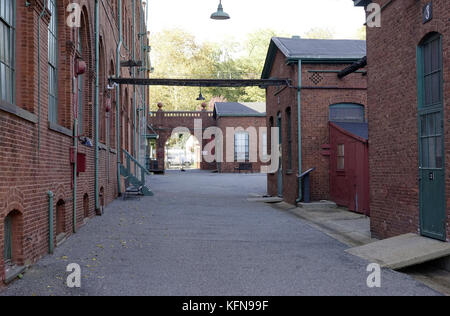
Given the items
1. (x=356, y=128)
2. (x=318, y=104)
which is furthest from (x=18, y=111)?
(x=318, y=104)

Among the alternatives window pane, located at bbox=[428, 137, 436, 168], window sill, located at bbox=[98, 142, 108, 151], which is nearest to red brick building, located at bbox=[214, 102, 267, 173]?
window sill, located at bbox=[98, 142, 108, 151]

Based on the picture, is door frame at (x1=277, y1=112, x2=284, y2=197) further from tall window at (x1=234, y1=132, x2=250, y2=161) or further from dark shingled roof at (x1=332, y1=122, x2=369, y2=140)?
→ tall window at (x1=234, y1=132, x2=250, y2=161)

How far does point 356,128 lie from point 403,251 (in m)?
8.56

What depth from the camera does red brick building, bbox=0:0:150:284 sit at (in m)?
6.22

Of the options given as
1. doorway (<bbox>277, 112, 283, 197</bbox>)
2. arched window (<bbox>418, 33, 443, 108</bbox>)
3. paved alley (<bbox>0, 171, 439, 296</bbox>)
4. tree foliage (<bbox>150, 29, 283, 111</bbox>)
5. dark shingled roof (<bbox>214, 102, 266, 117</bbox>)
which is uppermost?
tree foliage (<bbox>150, 29, 283, 111</bbox>)

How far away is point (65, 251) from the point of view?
805cm

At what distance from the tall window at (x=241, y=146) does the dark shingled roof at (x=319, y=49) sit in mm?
24891

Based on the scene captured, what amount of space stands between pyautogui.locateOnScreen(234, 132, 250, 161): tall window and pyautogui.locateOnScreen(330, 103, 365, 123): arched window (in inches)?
1100

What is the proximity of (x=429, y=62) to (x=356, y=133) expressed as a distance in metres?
6.91

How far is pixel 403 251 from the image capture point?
23.9 feet

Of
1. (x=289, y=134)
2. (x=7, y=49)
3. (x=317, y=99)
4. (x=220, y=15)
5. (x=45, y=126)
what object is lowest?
(x=45, y=126)

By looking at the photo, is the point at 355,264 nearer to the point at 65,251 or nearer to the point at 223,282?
the point at 223,282

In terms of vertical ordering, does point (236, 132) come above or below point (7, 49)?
above

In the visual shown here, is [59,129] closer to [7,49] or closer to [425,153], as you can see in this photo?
[7,49]
